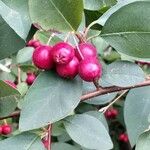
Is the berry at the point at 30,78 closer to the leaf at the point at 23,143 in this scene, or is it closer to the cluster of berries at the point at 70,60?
the leaf at the point at 23,143

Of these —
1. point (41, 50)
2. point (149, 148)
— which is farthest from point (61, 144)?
point (41, 50)

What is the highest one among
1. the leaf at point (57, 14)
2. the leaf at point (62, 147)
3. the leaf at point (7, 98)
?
the leaf at point (57, 14)

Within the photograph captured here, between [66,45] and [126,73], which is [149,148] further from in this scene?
[66,45]

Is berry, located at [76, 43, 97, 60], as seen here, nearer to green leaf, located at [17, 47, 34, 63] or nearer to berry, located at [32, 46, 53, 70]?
berry, located at [32, 46, 53, 70]

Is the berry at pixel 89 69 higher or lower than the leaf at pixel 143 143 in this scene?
higher

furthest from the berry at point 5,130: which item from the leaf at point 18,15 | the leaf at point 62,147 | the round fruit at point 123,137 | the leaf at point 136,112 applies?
the round fruit at point 123,137
